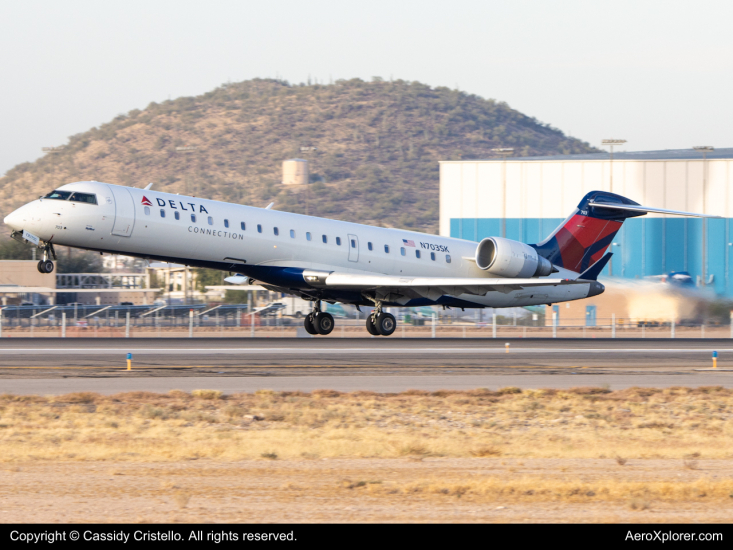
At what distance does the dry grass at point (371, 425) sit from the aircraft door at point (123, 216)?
35.2ft

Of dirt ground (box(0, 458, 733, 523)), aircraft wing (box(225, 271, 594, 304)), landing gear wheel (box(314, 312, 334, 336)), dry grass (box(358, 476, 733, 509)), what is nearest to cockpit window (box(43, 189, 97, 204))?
aircraft wing (box(225, 271, 594, 304))

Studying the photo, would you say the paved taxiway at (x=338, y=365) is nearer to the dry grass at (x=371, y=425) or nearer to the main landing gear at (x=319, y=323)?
the main landing gear at (x=319, y=323)

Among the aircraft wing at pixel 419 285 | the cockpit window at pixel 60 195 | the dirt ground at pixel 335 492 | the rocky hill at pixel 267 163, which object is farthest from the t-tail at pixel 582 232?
the rocky hill at pixel 267 163

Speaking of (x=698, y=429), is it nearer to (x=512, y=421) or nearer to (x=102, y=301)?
(x=512, y=421)

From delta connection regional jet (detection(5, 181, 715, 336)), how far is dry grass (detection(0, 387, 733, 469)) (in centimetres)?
1093

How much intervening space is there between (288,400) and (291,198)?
14798 centimetres

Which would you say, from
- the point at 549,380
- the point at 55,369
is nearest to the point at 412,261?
the point at 549,380

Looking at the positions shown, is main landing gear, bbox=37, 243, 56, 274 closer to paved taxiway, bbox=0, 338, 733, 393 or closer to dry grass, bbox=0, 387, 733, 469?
paved taxiway, bbox=0, 338, 733, 393

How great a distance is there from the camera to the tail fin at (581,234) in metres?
34.8

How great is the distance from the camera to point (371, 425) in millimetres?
13422

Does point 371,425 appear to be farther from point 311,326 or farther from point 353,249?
point 311,326

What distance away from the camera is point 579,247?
34875 millimetres

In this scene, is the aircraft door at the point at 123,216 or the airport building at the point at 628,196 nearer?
the aircraft door at the point at 123,216

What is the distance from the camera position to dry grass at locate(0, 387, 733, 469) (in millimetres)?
11109
